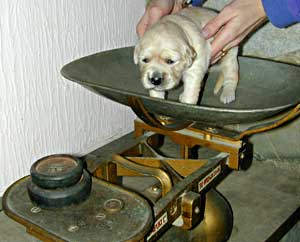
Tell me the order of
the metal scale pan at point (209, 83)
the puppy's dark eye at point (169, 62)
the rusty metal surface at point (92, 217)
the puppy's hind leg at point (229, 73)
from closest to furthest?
the rusty metal surface at point (92, 217)
the metal scale pan at point (209, 83)
the puppy's dark eye at point (169, 62)
the puppy's hind leg at point (229, 73)

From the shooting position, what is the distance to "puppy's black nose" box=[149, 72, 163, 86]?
3.21 ft

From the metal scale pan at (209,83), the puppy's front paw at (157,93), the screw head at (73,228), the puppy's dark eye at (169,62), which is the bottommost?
the screw head at (73,228)

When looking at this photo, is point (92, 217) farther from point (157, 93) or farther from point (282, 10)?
point (282, 10)

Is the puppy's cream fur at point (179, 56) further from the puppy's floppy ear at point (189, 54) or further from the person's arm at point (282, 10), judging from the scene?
the person's arm at point (282, 10)

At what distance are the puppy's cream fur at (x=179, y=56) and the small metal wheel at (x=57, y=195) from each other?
27cm

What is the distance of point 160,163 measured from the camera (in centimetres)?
112

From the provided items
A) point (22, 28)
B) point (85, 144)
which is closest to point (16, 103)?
point (22, 28)

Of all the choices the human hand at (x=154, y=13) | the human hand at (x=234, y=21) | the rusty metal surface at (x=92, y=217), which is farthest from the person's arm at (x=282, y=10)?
the rusty metal surface at (x=92, y=217)

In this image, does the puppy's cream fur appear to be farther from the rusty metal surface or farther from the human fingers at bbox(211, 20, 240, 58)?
the rusty metal surface

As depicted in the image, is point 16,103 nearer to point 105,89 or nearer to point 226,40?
point 105,89

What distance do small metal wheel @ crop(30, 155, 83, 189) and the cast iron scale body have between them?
4cm

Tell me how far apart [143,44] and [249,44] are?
1.76ft

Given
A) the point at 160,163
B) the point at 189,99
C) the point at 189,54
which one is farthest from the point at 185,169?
the point at 189,54

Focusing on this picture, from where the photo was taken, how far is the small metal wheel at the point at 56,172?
83 centimetres
